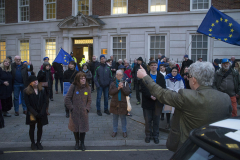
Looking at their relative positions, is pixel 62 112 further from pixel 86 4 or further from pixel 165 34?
pixel 86 4

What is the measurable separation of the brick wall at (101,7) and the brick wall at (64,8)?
2166 mm

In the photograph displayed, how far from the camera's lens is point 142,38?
49.6 feet

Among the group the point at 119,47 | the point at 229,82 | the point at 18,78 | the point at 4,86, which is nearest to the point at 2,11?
the point at 119,47

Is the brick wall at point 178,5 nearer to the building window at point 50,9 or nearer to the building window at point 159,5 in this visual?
the building window at point 159,5

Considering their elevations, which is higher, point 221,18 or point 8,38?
point 8,38

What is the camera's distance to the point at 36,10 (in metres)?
17.6

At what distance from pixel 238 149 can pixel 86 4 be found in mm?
16895

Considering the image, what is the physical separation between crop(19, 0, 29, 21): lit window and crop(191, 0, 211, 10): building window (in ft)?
47.1

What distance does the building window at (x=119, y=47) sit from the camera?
15.7m

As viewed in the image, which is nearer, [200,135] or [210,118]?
[200,135]

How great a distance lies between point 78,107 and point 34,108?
1052mm

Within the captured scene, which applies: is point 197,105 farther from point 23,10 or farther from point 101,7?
point 23,10

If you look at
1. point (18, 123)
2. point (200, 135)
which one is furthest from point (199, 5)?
point (200, 135)

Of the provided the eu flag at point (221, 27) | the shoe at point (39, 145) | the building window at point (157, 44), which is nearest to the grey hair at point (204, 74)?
the shoe at point (39, 145)
